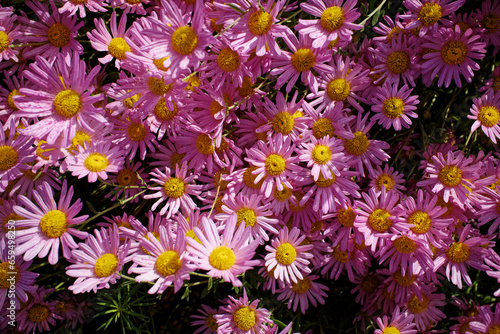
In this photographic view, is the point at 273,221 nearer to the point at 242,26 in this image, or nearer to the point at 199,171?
the point at 199,171

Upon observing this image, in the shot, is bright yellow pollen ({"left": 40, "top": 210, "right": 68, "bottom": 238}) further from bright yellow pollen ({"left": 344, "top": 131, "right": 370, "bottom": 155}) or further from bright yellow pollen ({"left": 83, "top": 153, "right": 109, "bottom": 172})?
bright yellow pollen ({"left": 344, "top": 131, "right": 370, "bottom": 155})

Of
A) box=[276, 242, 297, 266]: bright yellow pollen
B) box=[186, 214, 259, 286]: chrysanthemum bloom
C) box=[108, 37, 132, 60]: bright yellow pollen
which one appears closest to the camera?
box=[186, 214, 259, 286]: chrysanthemum bloom

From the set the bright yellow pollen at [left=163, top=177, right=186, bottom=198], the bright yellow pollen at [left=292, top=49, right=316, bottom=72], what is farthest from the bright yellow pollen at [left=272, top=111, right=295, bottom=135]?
the bright yellow pollen at [left=163, top=177, right=186, bottom=198]

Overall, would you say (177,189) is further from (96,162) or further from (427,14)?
(427,14)

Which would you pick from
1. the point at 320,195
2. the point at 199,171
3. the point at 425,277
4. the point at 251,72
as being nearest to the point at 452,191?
the point at 425,277

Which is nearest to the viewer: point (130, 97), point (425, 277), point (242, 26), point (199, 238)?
point (199, 238)

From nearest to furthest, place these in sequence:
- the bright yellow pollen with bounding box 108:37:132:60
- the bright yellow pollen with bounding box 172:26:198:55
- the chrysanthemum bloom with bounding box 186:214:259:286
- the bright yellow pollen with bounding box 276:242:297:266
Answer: the chrysanthemum bloom with bounding box 186:214:259:286, the bright yellow pollen with bounding box 172:26:198:55, the bright yellow pollen with bounding box 276:242:297:266, the bright yellow pollen with bounding box 108:37:132:60
